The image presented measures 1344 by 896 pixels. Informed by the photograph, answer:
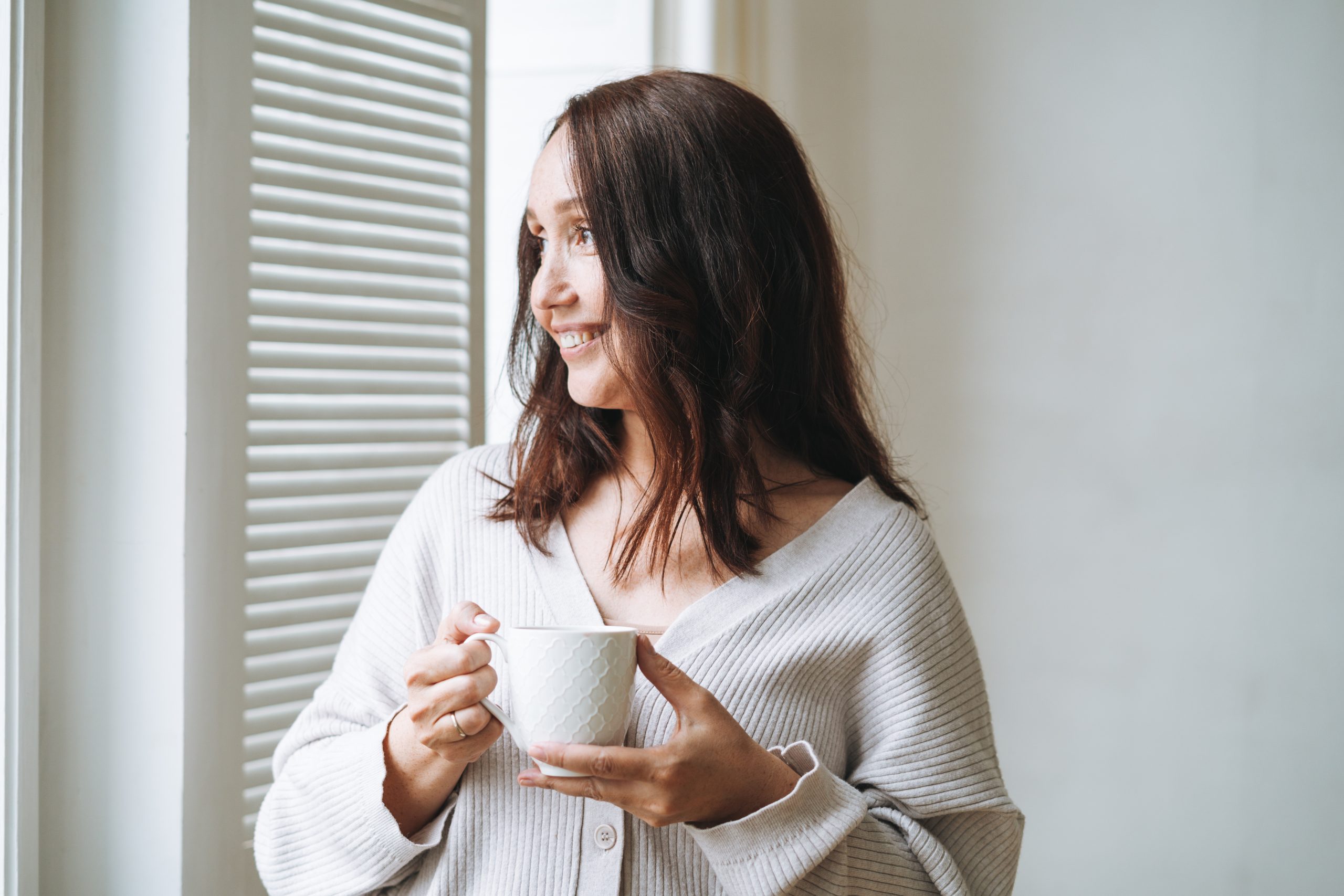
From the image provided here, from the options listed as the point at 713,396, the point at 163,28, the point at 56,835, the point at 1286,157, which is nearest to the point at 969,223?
the point at 1286,157

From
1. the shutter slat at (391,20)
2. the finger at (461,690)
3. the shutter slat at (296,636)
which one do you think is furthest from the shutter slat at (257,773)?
the shutter slat at (391,20)

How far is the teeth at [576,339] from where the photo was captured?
1.03 metres

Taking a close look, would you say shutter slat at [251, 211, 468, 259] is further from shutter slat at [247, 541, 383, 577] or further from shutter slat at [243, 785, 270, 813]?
shutter slat at [243, 785, 270, 813]

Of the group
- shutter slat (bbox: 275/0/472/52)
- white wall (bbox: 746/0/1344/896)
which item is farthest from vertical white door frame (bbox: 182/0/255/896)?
white wall (bbox: 746/0/1344/896)

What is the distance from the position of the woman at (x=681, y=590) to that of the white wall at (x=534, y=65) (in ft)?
3.41

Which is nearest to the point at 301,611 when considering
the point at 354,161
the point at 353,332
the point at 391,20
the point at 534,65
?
the point at 353,332

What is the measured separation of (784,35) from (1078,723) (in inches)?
58.7

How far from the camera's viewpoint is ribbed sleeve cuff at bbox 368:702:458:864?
3.06 feet

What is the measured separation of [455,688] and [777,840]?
307mm

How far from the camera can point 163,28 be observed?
3.90ft

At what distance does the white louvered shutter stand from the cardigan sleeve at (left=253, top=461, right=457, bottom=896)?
25cm

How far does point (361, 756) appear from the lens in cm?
96

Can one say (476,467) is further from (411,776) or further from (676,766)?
(676,766)

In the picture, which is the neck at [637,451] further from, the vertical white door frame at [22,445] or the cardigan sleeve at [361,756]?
the vertical white door frame at [22,445]
